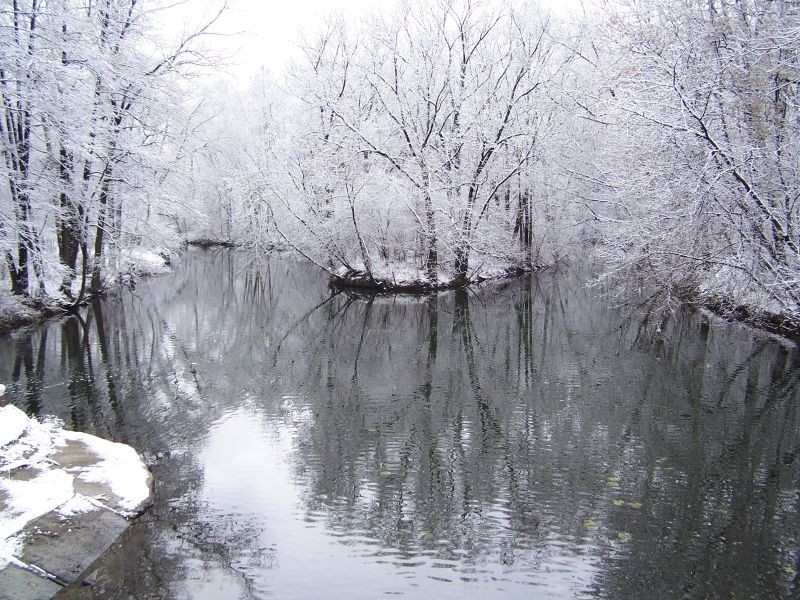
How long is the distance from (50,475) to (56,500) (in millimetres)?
582

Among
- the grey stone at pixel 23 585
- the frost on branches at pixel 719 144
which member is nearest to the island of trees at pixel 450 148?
the frost on branches at pixel 719 144

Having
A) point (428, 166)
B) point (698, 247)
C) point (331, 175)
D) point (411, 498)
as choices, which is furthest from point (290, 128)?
point (411, 498)

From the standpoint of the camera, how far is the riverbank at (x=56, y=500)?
5.41 m

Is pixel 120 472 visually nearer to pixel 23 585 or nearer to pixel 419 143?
pixel 23 585

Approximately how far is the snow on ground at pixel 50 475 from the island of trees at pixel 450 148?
7538 millimetres

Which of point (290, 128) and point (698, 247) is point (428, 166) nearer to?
point (290, 128)

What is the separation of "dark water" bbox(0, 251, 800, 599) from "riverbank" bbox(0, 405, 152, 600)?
A: 276 millimetres

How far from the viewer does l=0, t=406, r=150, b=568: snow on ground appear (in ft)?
19.3

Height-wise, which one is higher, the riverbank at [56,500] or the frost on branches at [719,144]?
the frost on branches at [719,144]

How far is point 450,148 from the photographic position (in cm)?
2478

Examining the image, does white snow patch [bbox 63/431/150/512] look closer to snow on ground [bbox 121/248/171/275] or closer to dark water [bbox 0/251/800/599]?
dark water [bbox 0/251/800/599]

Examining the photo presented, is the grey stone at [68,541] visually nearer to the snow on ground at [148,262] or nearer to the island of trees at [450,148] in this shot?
the island of trees at [450,148]

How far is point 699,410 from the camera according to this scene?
10227 millimetres

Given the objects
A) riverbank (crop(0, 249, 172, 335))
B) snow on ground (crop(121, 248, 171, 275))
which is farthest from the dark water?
snow on ground (crop(121, 248, 171, 275))
